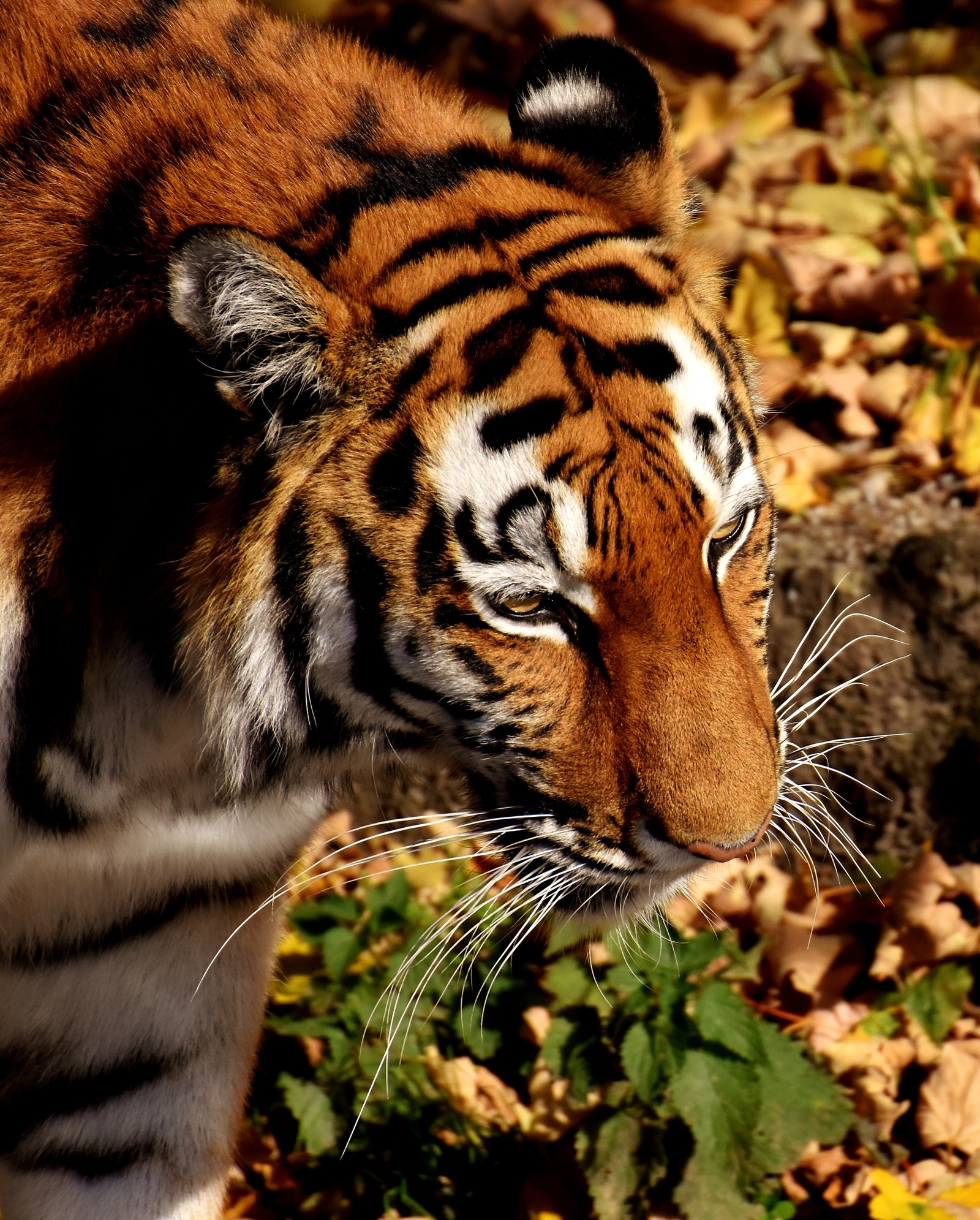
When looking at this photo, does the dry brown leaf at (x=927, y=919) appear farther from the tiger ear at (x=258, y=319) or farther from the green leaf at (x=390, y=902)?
the tiger ear at (x=258, y=319)

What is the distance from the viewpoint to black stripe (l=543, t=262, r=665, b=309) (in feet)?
5.18

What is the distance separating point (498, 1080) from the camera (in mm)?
2398

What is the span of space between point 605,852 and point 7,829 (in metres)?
0.67

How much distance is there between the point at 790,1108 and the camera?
202 cm

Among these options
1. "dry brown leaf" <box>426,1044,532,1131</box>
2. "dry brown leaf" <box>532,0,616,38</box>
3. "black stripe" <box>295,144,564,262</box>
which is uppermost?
"black stripe" <box>295,144,564,262</box>

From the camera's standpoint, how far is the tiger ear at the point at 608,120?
169 centimetres

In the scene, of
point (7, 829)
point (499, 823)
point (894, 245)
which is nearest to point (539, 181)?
point (499, 823)

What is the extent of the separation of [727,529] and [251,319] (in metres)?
0.56

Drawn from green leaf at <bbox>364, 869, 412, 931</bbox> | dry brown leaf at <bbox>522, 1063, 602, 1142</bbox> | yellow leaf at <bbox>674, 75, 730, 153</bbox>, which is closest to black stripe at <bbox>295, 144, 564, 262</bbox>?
green leaf at <bbox>364, 869, 412, 931</bbox>

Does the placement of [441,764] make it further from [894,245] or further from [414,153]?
[894,245]

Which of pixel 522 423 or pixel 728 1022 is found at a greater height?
pixel 522 423

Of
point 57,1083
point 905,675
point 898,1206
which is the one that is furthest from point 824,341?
point 57,1083

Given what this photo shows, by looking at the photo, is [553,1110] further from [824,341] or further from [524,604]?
[824,341]

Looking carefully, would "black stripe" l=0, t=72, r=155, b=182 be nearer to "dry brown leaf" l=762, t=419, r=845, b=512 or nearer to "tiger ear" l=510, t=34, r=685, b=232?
"tiger ear" l=510, t=34, r=685, b=232
